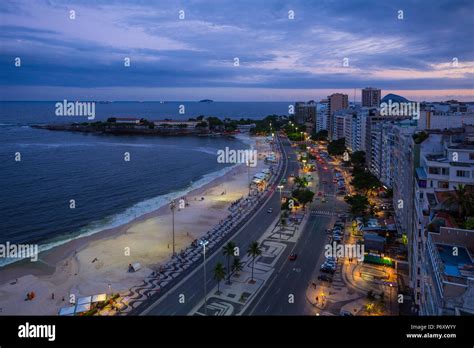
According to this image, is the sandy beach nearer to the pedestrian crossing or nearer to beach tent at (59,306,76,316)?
beach tent at (59,306,76,316)

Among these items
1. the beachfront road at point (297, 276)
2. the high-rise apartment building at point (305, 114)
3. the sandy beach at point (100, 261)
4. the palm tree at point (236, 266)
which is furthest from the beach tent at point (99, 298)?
the high-rise apartment building at point (305, 114)

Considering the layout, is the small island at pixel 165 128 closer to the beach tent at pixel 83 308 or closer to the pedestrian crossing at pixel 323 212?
the pedestrian crossing at pixel 323 212

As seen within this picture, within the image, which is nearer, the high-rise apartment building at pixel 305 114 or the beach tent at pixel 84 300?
the beach tent at pixel 84 300

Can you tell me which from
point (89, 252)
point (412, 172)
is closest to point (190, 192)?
point (89, 252)

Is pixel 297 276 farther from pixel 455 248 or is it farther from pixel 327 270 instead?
pixel 455 248
